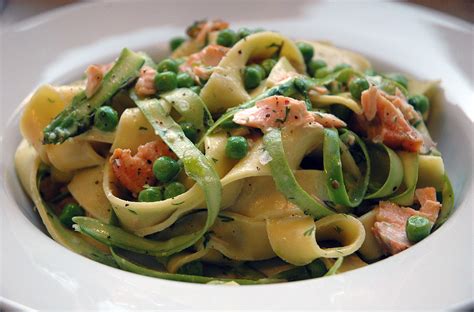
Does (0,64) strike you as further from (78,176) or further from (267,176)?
(267,176)

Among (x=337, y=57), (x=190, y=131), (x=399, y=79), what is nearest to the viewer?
(x=190, y=131)

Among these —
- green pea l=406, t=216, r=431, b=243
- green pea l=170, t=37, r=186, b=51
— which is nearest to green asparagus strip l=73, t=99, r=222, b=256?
green pea l=406, t=216, r=431, b=243

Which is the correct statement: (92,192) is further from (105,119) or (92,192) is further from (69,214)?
(105,119)

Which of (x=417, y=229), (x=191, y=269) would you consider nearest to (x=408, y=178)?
(x=417, y=229)

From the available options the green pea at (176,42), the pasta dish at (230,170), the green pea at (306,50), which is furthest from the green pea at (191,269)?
the green pea at (176,42)

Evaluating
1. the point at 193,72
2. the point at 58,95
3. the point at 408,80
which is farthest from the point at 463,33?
the point at 58,95

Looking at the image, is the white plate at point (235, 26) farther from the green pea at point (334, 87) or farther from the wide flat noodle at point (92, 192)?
the green pea at point (334, 87)
